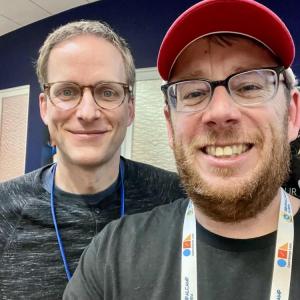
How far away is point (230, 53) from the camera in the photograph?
2.97 ft

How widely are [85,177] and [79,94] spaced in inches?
12.0

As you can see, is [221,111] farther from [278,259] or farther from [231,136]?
[278,259]

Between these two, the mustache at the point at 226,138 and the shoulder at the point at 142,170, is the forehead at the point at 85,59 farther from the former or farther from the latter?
the mustache at the point at 226,138

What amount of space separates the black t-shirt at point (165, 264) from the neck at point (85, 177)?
353 millimetres

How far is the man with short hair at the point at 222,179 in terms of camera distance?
83 centimetres

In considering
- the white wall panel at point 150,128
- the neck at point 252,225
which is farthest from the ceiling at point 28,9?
the neck at point 252,225

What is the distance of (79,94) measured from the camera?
1.27m

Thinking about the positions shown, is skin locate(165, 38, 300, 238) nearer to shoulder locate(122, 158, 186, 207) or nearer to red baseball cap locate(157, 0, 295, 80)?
red baseball cap locate(157, 0, 295, 80)

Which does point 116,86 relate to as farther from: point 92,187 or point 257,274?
point 257,274

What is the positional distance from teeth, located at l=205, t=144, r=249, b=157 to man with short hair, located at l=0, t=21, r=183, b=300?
1.63 feet

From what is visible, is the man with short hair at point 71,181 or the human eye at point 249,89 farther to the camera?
the man with short hair at point 71,181

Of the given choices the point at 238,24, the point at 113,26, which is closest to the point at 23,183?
the point at 238,24

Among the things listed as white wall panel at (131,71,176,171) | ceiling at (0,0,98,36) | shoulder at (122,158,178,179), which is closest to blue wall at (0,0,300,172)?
ceiling at (0,0,98,36)

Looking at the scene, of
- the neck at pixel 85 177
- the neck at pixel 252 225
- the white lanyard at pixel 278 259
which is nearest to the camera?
the white lanyard at pixel 278 259
